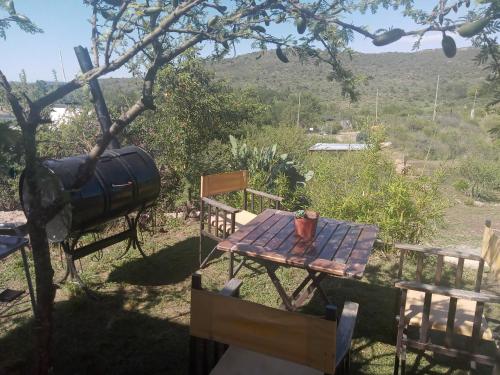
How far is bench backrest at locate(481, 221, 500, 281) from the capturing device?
3042 mm

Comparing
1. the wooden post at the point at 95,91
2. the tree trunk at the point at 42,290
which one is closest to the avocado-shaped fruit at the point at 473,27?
the tree trunk at the point at 42,290

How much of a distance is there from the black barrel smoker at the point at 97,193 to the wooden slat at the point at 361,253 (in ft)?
7.45

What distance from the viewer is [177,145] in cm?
696

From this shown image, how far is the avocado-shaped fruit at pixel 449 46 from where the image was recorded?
5.38 feet

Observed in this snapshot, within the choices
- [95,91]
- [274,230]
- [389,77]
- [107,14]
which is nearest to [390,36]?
[107,14]

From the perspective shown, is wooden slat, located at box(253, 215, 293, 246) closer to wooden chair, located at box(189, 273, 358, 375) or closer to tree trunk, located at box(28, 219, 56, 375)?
wooden chair, located at box(189, 273, 358, 375)

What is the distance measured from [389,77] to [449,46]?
46.2m

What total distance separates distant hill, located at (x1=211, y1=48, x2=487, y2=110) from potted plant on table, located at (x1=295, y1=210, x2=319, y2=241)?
32225 mm

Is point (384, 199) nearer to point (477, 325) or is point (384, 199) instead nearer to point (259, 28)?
point (477, 325)

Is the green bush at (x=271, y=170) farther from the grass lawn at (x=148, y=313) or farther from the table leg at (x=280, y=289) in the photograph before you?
the table leg at (x=280, y=289)

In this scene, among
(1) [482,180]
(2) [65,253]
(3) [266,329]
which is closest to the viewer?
(3) [266,329]

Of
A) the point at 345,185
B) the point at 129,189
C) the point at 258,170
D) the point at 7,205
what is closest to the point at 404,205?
the point at 345,185

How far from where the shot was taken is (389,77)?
43938mm

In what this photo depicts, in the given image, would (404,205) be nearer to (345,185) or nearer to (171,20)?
(345,185)
